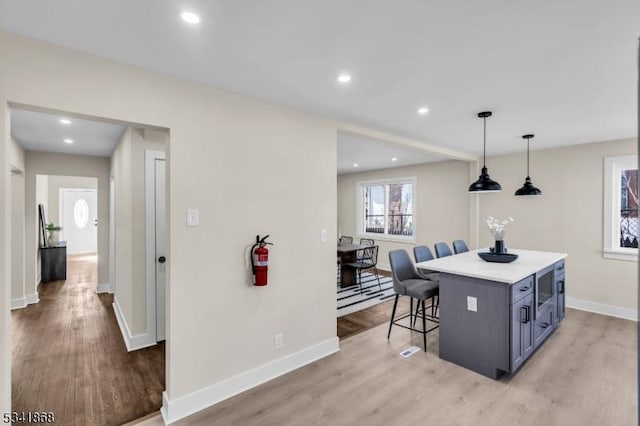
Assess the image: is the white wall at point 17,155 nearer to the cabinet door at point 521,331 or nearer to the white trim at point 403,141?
the white trim at point 403,141

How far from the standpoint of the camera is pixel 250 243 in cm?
262

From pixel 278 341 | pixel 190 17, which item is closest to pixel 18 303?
pixel 278 341

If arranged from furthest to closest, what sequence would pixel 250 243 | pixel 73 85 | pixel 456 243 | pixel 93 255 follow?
pixel 93 255 → pixel 456 243 → pixel 250 243 → pixel 73 85

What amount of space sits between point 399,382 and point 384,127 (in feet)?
8.57

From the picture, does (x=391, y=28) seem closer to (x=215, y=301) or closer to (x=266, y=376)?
(x=215, y=301)

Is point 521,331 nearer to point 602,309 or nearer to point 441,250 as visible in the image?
point 441,250

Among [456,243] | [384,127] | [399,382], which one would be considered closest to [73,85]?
[384,127]

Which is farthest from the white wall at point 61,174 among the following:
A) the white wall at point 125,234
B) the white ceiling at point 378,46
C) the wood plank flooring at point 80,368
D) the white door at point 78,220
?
the white door at point 78,220

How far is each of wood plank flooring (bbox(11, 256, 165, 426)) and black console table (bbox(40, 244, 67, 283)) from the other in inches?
76.4

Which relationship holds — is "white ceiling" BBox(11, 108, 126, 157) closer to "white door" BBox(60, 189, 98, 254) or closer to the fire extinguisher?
the fire extinguisher

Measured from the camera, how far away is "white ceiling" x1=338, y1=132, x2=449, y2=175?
448cm

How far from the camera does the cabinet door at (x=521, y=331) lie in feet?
8.75

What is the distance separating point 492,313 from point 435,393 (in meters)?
0.85

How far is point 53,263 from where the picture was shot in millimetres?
6258
